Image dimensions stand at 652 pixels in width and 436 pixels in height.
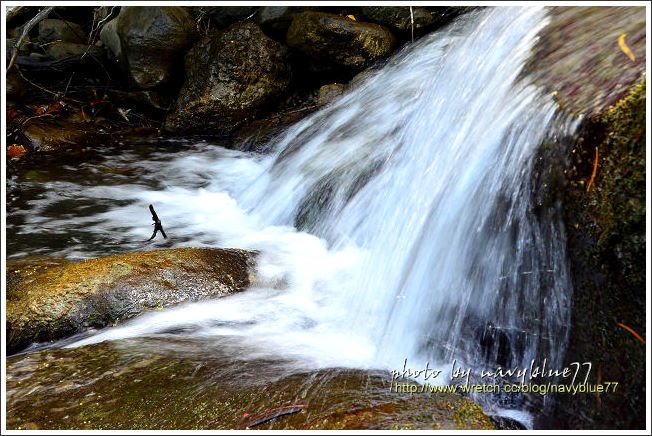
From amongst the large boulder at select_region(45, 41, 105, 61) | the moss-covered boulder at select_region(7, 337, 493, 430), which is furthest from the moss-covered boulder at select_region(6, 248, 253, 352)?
the large boulder at select_region(45, 41, 105, 61)

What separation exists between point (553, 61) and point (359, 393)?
1.96 metres

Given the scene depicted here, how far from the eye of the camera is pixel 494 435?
195 cm

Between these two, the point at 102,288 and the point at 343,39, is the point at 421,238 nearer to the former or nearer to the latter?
the point at 102,288

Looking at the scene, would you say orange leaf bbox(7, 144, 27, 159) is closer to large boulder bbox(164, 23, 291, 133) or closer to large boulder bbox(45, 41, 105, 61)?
large boulder bbox(164, 23, 291, 133)

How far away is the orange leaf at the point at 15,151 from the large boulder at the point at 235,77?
6.91ft

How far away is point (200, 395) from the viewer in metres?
2.28

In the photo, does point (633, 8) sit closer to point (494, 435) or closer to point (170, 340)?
point (494, 435)

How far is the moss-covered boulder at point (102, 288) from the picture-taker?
303cm

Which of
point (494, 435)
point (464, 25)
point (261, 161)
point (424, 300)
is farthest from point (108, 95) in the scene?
point (494, 435)

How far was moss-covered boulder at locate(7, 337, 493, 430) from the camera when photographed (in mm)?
2086

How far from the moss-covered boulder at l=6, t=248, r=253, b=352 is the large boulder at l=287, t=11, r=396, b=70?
422cm

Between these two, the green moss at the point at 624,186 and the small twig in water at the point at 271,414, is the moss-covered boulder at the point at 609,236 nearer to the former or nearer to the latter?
the green moss at the point at 624,186

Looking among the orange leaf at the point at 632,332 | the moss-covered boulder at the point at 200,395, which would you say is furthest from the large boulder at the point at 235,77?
the orange leaf at the point at 632,332

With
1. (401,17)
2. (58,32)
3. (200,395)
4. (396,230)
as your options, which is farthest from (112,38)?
(200,395)
